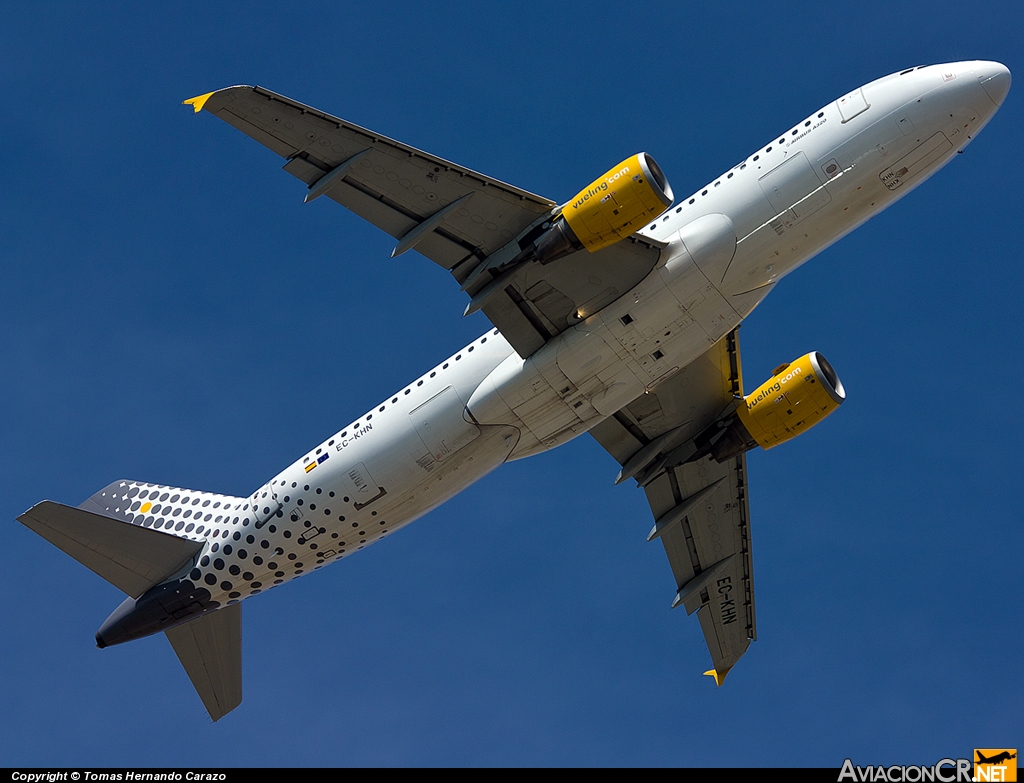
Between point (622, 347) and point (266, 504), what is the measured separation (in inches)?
485

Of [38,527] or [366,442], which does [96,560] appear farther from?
[366,442]

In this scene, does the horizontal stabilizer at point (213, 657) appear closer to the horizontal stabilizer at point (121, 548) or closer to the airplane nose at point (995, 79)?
the horizontal stabilizer at point (121, 548)

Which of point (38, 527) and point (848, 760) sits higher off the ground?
point (38, 527)

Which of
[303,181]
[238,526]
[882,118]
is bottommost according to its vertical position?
[238,526]

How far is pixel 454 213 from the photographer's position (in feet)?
107

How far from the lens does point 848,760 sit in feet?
87.1

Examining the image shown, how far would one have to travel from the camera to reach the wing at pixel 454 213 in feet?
102

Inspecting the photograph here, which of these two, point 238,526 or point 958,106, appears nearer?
point 958,106

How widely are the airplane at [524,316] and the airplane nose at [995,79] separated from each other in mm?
62

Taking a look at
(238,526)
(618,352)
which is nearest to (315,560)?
(238,526)

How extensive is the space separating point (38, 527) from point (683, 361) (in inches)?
793

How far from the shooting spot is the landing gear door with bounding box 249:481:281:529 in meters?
36.0

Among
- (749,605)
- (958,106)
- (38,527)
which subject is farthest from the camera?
(749,605)

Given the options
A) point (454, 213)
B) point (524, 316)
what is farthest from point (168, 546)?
point (454, 213)
